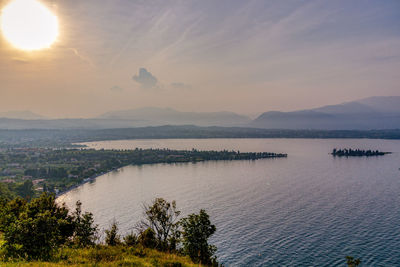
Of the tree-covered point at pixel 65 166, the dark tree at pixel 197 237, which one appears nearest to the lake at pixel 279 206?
the tree-covered point at pixel 65 166

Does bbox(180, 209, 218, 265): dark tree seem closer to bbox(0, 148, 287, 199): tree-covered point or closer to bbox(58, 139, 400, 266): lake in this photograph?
bbox(58, 139, 400, 266): lake

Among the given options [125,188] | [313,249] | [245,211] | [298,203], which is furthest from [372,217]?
[125,188]

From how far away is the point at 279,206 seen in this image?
175 feet

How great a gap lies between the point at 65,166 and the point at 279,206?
86778mm

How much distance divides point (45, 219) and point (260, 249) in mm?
30909

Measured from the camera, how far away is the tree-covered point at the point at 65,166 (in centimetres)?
6819

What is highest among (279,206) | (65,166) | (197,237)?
(197,237)

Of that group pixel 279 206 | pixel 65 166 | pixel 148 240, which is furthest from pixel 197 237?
pixel 65 166

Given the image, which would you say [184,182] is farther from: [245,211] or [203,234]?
[203,234]

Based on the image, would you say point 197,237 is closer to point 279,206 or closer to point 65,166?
point 279,206

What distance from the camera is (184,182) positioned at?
3105 inches

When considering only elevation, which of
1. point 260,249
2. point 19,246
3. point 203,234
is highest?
point 19,246

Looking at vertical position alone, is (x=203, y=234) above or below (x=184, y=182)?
above

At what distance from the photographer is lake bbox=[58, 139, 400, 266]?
34844 mm
